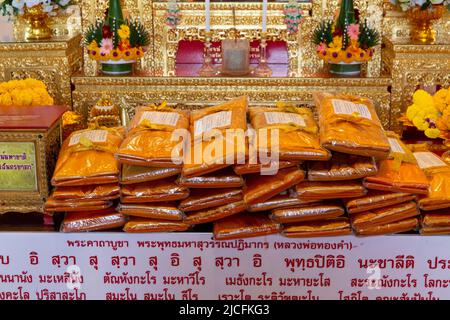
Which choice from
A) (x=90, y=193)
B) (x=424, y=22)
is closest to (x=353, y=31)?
(x=424, y=22)

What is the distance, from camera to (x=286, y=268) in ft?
7.10

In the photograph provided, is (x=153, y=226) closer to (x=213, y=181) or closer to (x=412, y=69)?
(x=213, y=181)

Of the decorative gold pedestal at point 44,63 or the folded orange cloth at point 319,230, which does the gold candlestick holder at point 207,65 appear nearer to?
the decorative gold pedestal at point 44,63

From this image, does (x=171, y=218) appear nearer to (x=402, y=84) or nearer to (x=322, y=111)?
(x=322, y=111)

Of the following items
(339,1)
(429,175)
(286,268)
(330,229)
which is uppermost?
(339,1)

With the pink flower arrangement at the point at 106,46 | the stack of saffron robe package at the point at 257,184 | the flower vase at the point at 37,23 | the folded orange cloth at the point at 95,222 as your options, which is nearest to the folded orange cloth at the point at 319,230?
the stack of saffron robe package at the point at 257,184

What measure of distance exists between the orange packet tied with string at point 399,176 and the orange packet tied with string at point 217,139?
428mm

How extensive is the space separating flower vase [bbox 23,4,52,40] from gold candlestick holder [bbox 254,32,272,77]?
138cm

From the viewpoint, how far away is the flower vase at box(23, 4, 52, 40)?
4.19 meters

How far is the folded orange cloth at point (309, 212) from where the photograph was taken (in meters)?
2.08

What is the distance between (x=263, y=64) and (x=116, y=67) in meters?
0.95
